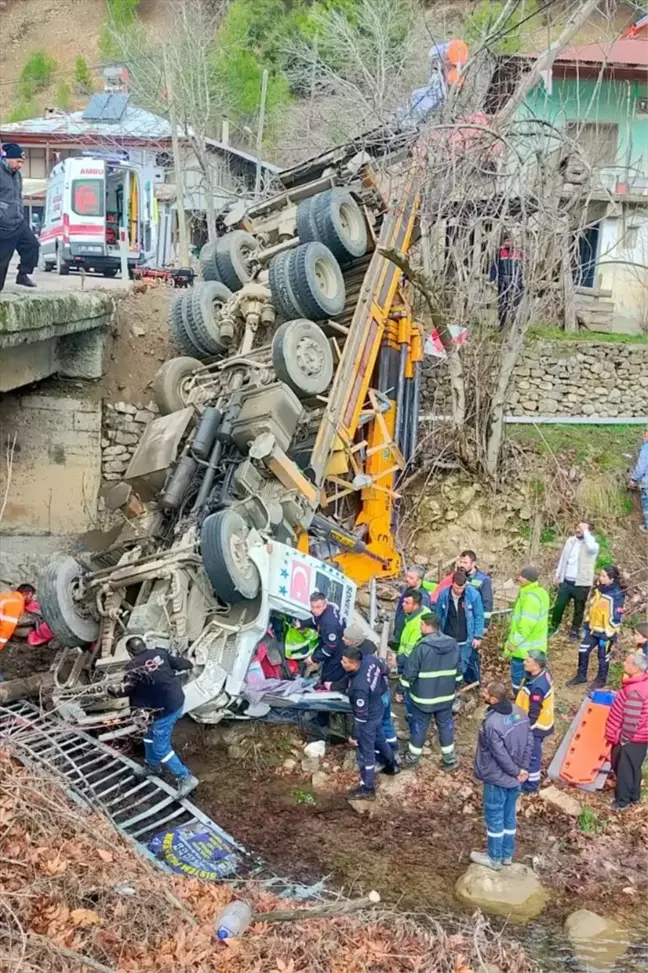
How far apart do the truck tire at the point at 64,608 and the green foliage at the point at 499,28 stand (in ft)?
21.6

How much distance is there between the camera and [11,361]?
816cm

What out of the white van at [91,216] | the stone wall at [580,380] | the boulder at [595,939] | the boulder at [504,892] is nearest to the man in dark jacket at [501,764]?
→ the boulder at [504,892]

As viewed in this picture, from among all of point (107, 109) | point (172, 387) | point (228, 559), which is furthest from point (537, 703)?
point (107, 109)

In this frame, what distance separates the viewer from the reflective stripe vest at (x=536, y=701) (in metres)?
5.91

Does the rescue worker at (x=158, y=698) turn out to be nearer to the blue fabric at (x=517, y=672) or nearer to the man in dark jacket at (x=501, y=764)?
the man in dark jacket at (x=501, y=764)

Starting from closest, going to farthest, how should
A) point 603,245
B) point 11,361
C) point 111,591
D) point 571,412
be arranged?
1. point 111,591
2. point 11,361
3. point 571,412
4. point 603,245

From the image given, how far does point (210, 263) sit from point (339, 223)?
5.47 feet

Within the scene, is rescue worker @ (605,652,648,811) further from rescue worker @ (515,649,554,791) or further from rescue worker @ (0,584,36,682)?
rescue worker @ (0,584,36,682)

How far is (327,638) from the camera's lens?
662 centimetres

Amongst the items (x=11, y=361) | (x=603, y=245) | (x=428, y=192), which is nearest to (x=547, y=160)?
(x=428, y=192)

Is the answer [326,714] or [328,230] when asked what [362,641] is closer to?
[326,714]

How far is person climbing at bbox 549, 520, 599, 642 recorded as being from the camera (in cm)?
838

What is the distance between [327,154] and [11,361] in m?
4.35

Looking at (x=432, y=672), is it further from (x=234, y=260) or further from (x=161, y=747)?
(x=234, y=260)
